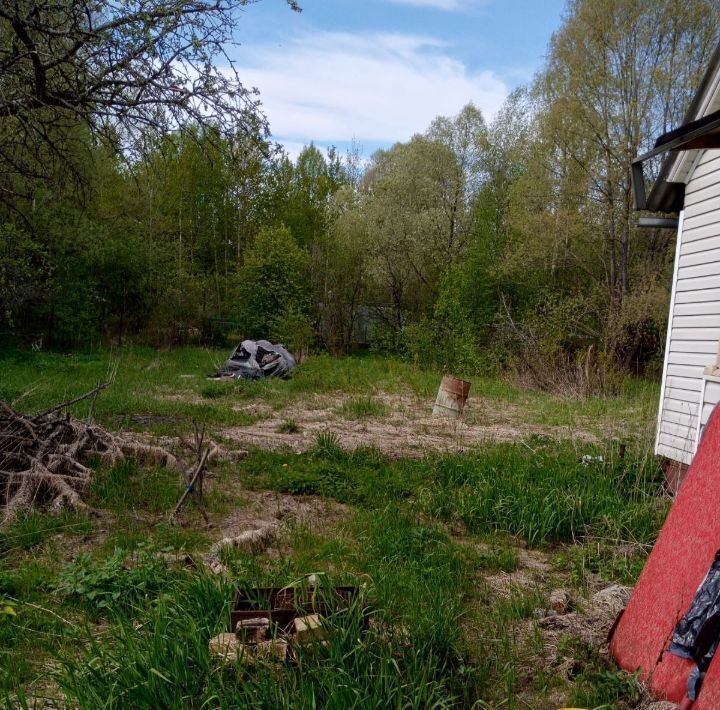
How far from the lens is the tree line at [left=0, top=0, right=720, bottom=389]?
14609 millimetres

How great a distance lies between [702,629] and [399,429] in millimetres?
6553

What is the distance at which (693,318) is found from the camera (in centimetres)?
609

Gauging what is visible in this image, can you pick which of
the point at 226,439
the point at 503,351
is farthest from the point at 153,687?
the point at 503,351

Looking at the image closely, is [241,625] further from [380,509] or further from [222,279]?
[222,279]

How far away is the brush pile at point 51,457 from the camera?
4488mm

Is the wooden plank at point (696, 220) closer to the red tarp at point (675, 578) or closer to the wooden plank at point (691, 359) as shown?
the wooden plank at point (691, 359)

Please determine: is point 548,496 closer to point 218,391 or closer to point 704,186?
point 704,186

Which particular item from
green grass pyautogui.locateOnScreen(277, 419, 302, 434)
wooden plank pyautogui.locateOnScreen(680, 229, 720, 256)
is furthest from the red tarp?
green grass pyautogui.locateOnScreen(277, 419, 302, 434)

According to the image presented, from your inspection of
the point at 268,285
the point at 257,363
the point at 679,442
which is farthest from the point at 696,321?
the point at 268,285

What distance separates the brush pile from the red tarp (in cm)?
363

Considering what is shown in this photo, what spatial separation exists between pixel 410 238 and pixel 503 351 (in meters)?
6.66

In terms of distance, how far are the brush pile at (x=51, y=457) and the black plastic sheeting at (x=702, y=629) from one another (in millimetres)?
3846

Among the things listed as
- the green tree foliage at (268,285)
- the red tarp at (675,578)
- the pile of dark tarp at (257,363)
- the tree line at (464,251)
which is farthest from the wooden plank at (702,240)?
the green tree foliage at (268,285)

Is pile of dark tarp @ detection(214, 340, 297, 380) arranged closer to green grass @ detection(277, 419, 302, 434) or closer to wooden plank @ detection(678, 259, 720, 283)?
green grass @ detection(277, 419, 302, 434)
